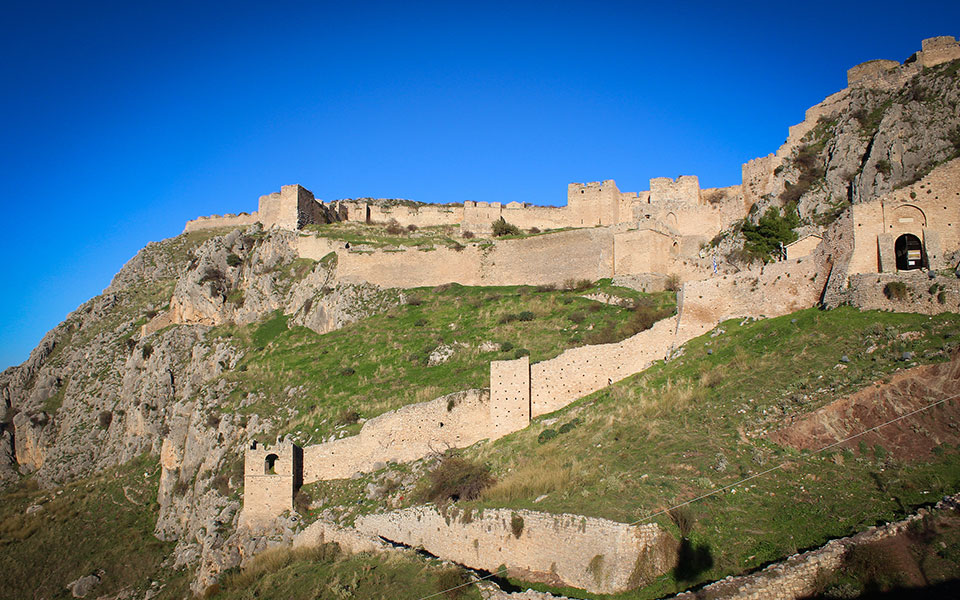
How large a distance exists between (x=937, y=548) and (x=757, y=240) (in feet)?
83.8

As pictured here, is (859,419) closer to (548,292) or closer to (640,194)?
(548,292)

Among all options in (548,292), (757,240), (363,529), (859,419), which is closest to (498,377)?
(363,529)

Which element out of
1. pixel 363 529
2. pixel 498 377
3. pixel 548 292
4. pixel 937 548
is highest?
pixel 548 292

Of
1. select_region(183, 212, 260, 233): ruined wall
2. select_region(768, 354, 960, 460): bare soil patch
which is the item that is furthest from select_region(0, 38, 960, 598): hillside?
select_region(183, 212, 260, 233): ruined wall

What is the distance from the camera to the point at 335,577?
16.8 metres

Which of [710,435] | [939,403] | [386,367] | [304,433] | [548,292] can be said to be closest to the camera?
[939,403]

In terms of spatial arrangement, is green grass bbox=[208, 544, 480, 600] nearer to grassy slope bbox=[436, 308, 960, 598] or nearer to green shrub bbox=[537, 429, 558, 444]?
grassy slope bbox=[436, 308, 960, 598]

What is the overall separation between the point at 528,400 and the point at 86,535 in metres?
23.3

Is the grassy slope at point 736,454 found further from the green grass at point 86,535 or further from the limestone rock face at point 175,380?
the green grass at point 86,535

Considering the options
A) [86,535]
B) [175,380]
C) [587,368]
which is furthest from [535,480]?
[175,380]

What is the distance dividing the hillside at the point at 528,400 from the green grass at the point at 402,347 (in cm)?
19

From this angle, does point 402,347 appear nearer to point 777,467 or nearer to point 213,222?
point 777,467

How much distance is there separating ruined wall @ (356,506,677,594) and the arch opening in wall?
695 centimetres

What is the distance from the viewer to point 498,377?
21.8 metres
